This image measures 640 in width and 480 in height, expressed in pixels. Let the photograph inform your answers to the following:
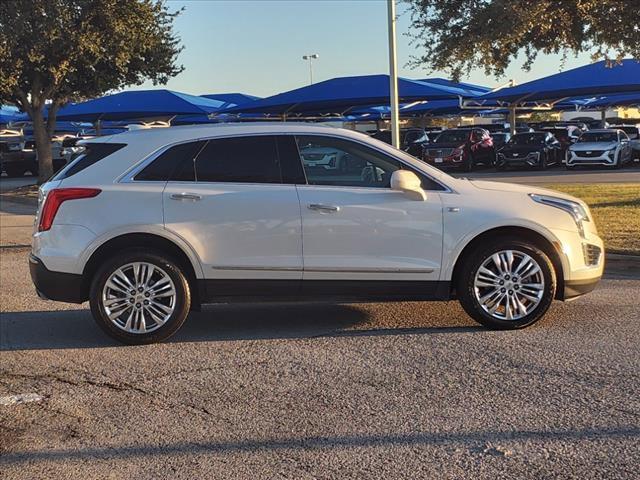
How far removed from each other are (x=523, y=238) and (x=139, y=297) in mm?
A: 3319

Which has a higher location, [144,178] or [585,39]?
Answer: [585,39]

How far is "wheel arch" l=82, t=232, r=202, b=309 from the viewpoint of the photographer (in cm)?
599

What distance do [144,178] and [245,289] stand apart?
1.28 meters

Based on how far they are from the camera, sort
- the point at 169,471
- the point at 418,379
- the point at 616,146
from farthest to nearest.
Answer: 1. the point at 616,146
2. the point at 418,379
3. the point at 169,471

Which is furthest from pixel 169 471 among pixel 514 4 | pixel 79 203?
pixel 514 4

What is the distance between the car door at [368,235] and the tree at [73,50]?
15.3m

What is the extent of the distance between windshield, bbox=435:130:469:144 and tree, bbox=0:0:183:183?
12957mm

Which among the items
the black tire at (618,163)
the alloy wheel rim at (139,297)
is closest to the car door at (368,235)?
the alloy wheel rim at (139,297)

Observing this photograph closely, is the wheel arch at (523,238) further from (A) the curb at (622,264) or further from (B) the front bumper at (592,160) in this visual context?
(B) the front bumper at (592,160)

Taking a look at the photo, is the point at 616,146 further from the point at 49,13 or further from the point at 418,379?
the point at 418,379

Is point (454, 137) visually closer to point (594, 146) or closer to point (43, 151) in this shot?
point (594, 146)

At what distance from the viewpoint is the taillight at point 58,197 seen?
19.6 feet

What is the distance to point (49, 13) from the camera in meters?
18.9

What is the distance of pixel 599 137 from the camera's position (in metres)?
28.1
